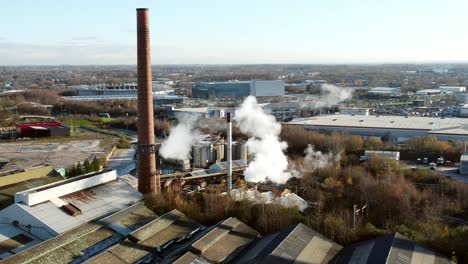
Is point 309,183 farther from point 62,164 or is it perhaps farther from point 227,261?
point 62,164

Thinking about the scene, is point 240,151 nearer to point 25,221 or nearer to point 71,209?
point 71,209

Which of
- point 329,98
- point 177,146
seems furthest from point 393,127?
point 329,98

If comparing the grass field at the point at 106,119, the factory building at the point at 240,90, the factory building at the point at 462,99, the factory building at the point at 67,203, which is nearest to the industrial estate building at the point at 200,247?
the factory building at the point at 67,203

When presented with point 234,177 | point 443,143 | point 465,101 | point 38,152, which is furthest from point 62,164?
point 465,101

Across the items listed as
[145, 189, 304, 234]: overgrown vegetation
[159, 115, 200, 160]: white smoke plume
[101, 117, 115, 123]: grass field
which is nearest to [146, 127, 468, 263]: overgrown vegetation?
[145, 189, 304, 234]: overgrown vegetation

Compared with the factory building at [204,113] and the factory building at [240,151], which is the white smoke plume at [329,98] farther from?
the factory building at [240,151]
